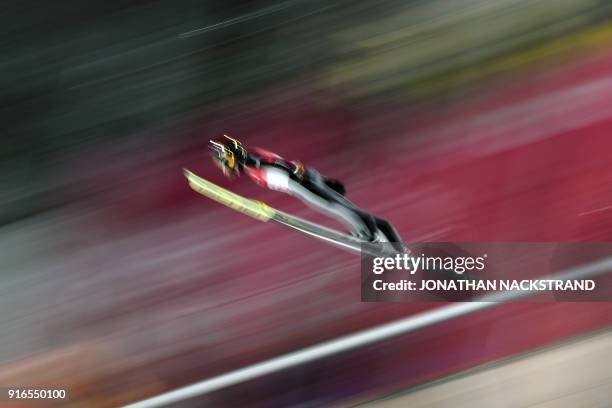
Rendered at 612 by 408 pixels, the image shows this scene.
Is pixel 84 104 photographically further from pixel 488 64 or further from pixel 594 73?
pixel 594 73

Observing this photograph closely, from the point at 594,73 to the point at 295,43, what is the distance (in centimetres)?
89

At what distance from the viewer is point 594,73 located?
2.17m

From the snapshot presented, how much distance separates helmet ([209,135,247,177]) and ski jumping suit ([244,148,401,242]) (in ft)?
0.14

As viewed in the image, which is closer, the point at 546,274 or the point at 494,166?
the point at 546,274

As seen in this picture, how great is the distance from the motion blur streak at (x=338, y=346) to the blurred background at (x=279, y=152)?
29 millimetres

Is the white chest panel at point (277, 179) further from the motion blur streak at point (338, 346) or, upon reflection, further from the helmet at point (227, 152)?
the motion blur streak at point (338, 346)

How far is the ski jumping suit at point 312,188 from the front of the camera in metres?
2.00

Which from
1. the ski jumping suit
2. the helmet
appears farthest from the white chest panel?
the helmet

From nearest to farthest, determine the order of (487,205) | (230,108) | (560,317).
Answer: (560,317) < (487,205) < (230,108)

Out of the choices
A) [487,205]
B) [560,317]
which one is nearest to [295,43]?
[487,205]

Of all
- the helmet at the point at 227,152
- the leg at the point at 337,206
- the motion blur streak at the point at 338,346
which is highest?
the helmet at the point at 227,152

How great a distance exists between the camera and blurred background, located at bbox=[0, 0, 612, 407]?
198 cm

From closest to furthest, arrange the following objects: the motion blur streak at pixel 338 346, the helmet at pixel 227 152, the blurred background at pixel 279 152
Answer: the motion blur streak at pixel 338 346
the blurred background at pixel 279 152
the helmet at pixel 227 152

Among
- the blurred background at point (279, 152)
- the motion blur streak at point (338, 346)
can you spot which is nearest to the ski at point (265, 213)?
the blurred background at point (279, 152)
